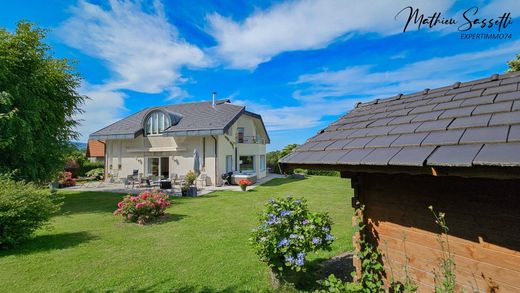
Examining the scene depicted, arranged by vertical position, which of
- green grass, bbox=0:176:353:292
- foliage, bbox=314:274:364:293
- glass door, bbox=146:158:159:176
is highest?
glass door, bbox=146:158:159:176

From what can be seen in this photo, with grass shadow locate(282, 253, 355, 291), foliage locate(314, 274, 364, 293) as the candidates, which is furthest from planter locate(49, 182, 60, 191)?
foliage locate(314, 274, 364, 293)

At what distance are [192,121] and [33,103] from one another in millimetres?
11377

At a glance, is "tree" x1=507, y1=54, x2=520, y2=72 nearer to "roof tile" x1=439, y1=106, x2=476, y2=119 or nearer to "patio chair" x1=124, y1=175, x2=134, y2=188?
"roof tile" x1=439, y1=106, x2=476, y2=119

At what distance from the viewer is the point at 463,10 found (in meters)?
5.93

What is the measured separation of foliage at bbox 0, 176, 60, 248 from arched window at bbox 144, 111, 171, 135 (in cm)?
1576

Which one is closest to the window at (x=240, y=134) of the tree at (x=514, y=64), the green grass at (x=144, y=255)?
the green grass at (x=144, y=255)

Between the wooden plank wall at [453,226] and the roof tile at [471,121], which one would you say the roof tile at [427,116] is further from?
the wooden plank wall at [453,226]

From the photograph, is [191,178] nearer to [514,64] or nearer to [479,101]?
[479,101]

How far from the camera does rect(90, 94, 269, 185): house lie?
21.2m

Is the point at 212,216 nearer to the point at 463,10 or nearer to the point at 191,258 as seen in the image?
the point at 191,258

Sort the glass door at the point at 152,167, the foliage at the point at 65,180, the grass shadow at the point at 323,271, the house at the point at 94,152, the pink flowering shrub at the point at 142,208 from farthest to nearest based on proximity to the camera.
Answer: the house at the point at 94,152 → the glass door at the point at 152,167 → the foliage at the point at 65,180 → the pink flowering shrub at the point at 142,208 → the grass shadow at the point at 323,271

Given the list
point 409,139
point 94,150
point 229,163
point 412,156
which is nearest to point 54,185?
point 229,163

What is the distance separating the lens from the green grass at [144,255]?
5.10 meters

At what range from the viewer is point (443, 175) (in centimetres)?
230
